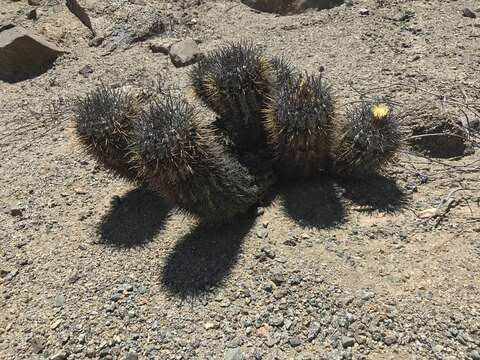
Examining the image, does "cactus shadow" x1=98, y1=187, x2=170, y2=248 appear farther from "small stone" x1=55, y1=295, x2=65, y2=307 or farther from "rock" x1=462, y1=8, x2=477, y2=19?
"rock" x1=462, y1=8, x2=477, y2=19

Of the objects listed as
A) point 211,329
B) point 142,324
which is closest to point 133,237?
point 142,324

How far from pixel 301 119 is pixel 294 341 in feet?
4.73

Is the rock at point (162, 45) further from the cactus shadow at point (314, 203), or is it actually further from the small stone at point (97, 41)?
the cactus shadow at point (314, 203)

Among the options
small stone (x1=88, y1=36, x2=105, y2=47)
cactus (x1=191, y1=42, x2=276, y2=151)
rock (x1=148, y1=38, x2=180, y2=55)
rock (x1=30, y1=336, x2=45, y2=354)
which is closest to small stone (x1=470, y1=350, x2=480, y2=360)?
cactus (x1=191, y1=42, x2=276, y2=151)

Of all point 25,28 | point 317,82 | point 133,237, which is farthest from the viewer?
point 25,28

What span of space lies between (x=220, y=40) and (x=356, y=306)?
170 inches

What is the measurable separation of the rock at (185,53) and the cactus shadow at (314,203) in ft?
8.45

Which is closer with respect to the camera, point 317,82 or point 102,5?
point 317,82

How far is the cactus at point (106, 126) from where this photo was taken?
3426 mm

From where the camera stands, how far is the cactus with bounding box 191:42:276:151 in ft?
11.5

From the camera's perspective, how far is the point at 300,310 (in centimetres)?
302

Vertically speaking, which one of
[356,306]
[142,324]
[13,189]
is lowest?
[13,189]

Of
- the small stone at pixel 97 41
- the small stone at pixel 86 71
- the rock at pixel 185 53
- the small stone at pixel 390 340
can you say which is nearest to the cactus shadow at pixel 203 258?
the small stone at pixel 390 340

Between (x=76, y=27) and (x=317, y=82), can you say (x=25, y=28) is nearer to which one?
(x=76, y=27)
